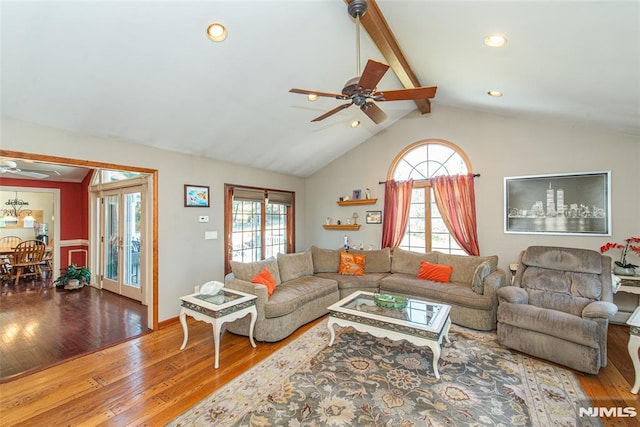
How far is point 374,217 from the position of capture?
18.1 ft

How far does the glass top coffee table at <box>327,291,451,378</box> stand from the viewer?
2.51 metres

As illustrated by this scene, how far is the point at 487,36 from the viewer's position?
7.23 ft

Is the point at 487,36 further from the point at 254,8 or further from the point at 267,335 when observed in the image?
the point at 267,335

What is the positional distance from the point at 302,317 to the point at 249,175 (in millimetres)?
2730

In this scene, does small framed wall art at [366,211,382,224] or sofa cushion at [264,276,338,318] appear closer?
sofa cushion at [264,276,338,318]

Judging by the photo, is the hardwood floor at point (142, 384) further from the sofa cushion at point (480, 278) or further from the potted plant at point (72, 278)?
the potted plant at point (72, 278)

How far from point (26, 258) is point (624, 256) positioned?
1056 cm

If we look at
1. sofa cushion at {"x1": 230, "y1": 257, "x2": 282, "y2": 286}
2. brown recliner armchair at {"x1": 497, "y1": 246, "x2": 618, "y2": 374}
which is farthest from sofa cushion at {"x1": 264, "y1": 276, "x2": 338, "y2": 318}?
brown recliner armchair at {"x1": 497, "y1": 246, "x2": 618, "y2": 374}

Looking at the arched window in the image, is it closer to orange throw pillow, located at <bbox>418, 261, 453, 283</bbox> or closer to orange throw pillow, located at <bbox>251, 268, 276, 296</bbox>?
orange throw pillow, located at <bbox>418, 261, 453, 283</bbox>

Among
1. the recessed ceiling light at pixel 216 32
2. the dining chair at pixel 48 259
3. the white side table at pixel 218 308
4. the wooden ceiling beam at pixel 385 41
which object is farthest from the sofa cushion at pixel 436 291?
the dining chair at pixel 48 259

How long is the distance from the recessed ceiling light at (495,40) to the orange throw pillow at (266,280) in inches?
130

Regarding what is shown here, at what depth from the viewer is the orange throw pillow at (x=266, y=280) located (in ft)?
11.3

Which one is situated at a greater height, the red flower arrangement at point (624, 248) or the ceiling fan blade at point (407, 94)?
the ceiling fan blade at point (407, 94)

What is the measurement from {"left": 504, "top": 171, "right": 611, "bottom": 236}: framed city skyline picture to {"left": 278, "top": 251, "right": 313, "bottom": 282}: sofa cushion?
3175 millimetres
